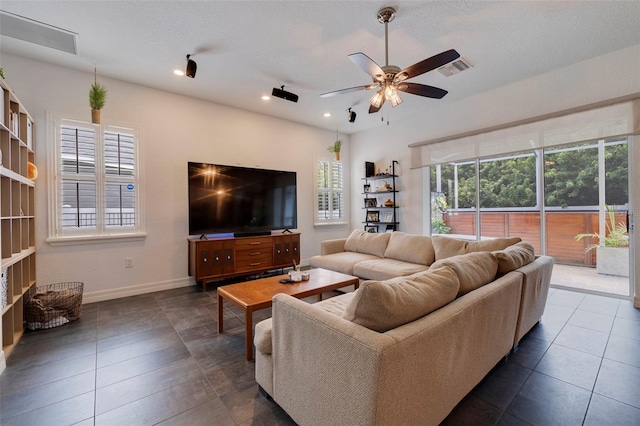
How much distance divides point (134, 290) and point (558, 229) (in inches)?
234

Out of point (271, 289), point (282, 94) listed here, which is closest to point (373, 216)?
point (282, 94)

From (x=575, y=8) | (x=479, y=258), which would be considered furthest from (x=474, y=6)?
(x=479, y=258)

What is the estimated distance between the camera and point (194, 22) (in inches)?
100

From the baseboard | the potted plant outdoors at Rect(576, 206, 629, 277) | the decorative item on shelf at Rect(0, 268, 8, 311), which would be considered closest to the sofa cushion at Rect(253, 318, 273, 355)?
the decorative item on shelf at Rect(0, 268, 8, 311)

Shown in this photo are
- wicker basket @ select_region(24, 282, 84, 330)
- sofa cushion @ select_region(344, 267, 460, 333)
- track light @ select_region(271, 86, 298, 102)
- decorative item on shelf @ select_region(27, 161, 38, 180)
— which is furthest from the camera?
track light @ select_region(271, 86, 298, 102)

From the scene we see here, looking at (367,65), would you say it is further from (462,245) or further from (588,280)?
(588,280)

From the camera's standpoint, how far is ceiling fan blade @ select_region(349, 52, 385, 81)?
2103mm

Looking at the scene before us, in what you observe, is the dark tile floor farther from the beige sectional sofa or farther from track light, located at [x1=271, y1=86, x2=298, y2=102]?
track light, located at [x1=271, y1=86, x2=298, y2=102]

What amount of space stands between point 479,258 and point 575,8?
8.09 ft

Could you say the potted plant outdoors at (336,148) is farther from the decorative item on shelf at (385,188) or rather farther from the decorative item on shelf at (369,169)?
the decorative item on shelf at (385,188)

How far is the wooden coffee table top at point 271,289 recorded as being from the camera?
2.26m

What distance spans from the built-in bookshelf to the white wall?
0.23m

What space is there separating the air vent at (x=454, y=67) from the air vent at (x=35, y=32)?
3.96m

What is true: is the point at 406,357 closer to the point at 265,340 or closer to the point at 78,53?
the point at 265,340
